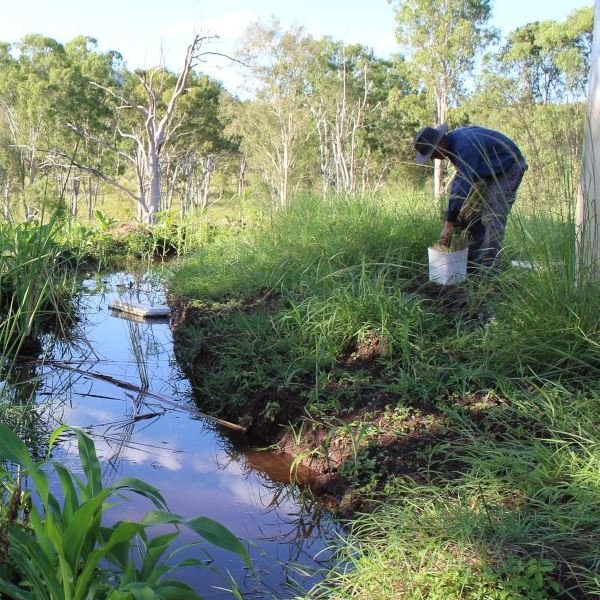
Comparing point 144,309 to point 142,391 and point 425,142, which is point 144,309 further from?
point 425,142

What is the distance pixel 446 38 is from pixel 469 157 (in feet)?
58.5

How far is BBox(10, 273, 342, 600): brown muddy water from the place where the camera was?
2.40 metres

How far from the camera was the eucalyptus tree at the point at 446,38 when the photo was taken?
2009 cm

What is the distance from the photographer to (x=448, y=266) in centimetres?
418

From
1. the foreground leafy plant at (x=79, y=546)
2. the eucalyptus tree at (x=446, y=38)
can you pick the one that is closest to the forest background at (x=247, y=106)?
the eucalyptus tree at (x=446, y=38)

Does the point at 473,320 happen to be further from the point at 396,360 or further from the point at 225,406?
the point at 225,406

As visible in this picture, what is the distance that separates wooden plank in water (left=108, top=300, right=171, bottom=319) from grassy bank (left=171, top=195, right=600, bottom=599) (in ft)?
3.94

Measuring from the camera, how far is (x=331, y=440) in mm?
3172

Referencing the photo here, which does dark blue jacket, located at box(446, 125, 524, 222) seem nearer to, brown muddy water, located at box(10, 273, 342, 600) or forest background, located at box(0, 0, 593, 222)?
brown muddy water, located at box(10, 273, 342, 600)

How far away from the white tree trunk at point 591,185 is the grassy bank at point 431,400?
0.26 ft

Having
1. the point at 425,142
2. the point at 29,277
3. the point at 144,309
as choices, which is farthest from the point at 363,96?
the point at 29,277

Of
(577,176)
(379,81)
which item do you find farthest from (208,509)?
(379,81)

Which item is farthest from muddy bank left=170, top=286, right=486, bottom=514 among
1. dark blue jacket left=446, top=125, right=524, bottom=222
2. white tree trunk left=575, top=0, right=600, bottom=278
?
white tree trunk left=575, top=0, right=600, bottom=278

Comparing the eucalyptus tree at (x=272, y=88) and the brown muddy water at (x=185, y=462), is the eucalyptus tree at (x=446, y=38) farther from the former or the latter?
the brown muddy water at (x=185, y=462)
